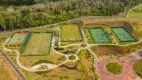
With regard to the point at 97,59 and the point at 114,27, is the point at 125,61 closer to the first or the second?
the point at 97,59

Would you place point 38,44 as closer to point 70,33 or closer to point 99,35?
point 70,33

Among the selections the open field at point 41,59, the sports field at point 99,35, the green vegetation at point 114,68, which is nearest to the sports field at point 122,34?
the sports field at point 99,35

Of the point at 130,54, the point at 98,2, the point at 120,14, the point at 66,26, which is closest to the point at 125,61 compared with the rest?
the point at 130,54

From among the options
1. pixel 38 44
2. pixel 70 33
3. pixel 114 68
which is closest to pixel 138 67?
pixel 114 68

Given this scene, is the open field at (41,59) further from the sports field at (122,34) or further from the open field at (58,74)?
the sports field at (122,34)

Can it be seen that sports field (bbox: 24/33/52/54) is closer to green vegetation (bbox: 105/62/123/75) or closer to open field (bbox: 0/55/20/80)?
open field (bbox: 0/55/20/80)
